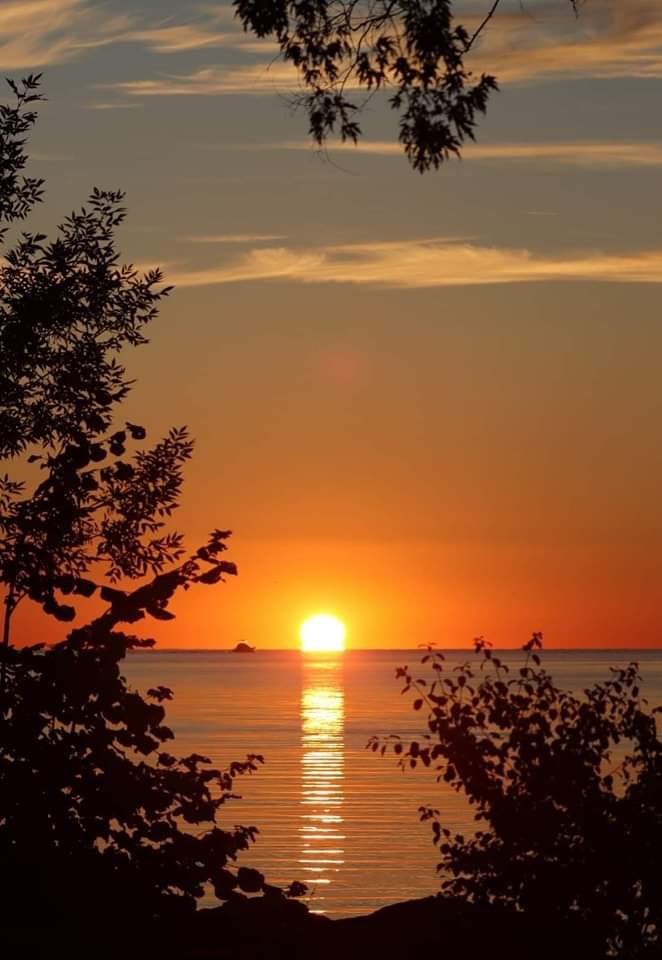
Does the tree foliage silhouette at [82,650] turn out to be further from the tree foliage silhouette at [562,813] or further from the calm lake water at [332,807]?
the calm lake water at [332,807]

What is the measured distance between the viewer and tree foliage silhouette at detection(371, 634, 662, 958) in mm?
20672

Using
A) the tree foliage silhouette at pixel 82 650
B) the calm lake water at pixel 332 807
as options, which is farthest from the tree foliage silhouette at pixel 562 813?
the calm lake water at pixel 332 807

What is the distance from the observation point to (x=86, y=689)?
1888 cm

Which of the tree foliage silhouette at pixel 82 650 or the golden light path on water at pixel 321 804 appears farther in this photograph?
the golden light path on water at pixel 321 804

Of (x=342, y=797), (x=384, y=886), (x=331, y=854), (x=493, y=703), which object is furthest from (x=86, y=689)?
(x=342, y=797)

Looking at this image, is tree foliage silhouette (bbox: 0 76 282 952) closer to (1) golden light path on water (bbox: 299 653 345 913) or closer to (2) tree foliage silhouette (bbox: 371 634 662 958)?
(2) tree foliage silhouette (bbox: 371 634 662 958)

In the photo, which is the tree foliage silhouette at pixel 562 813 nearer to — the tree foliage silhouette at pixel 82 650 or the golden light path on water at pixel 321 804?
the tree foliage silhouette at pixel 82 650

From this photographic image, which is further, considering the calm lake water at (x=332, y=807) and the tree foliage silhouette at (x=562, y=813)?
the calm lake water at (x=332, y=807)

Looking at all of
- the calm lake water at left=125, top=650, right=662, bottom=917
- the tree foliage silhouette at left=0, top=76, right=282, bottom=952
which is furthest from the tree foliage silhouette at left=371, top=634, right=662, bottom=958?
the calm lake water at left=125, top=650, right=662, bottom=917

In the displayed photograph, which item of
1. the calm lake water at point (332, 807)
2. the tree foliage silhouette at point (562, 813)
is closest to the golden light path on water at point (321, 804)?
the calm lake water at point (332, 807)

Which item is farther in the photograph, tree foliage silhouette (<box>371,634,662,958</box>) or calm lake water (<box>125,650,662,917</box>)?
calm lake water (<box>125,650,662,917</box>)

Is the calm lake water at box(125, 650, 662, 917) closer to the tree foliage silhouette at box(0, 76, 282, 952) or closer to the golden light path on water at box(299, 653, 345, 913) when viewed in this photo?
the golden light path on water at box(299, 653, 345, 913)

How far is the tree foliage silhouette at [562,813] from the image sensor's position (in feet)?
A: 67.8

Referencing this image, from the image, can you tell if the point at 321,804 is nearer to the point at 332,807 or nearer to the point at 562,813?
the point at 332,807
